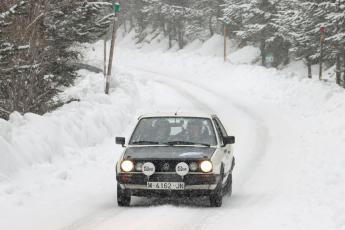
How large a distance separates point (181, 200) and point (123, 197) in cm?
117

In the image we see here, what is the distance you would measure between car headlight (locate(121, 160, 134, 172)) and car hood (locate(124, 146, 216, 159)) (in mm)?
102

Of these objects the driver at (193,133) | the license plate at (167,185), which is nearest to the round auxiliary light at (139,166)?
the license plate at (167,185)

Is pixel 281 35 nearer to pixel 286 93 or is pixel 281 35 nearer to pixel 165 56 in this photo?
pixel 286 93

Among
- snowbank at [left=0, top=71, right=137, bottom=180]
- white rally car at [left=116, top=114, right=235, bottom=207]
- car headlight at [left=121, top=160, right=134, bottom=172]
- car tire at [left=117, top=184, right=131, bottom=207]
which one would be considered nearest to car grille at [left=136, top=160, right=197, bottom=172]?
white rally car at [left=116, top=114, right=235, bottom=207]

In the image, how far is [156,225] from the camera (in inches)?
319

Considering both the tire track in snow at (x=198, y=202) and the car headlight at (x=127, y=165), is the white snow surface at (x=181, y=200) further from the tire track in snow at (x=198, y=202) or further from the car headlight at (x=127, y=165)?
the car headlight at (x=127, y=165)

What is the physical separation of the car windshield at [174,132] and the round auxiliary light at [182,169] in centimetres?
87

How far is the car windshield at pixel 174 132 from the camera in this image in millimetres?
10156

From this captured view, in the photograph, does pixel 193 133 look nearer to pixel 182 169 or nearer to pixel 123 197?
pixel 182 169

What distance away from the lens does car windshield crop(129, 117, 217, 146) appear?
400 inches

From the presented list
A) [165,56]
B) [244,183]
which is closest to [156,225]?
[244,183]

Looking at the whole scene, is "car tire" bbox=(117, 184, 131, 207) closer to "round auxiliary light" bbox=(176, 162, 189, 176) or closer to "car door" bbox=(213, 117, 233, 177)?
"round auxiliary light" bbox=(176, 162, 189, 176)

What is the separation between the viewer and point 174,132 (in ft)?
33.9

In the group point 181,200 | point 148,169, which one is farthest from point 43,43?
point 148,169
